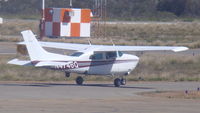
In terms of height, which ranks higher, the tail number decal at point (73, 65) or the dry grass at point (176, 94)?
the tail number decal at point (73, 65)

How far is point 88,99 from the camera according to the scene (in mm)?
20422

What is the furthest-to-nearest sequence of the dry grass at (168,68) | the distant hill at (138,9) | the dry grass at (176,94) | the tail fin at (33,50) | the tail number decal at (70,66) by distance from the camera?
the distant hill at (138,9)
the dry grass at (168,68)
the tail number decal at (70,66)
the tail fin at (33,50)
the dry grass at (176,94)

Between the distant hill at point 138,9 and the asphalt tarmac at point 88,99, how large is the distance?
72.9 metres

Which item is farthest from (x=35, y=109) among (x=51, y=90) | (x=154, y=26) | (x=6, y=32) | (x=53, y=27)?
(x=154, y=26)

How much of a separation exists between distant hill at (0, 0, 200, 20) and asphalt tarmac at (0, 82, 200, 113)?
72889mm

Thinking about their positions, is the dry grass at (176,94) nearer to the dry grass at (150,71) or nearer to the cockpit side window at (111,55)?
the cockpit side window at (111,55)

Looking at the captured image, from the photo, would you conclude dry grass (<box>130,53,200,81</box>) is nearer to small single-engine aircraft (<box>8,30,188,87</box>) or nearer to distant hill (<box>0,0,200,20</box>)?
small single-engine aircraft (<box>8,30,188,87</box>)

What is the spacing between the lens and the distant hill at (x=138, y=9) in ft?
328

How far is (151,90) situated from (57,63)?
3797mm

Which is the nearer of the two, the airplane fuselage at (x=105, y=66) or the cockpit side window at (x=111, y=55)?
the airplane fuselage at (x=105, y=66)

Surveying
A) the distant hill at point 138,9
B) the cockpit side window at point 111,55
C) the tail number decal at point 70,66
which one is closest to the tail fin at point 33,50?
the tail number decal at point 70,66

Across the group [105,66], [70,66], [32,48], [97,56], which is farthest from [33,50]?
[105,66]

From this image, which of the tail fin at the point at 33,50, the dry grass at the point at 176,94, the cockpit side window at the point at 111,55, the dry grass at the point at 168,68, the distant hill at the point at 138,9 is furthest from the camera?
the distant hill at the point at 138,9

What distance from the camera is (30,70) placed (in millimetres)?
30328
